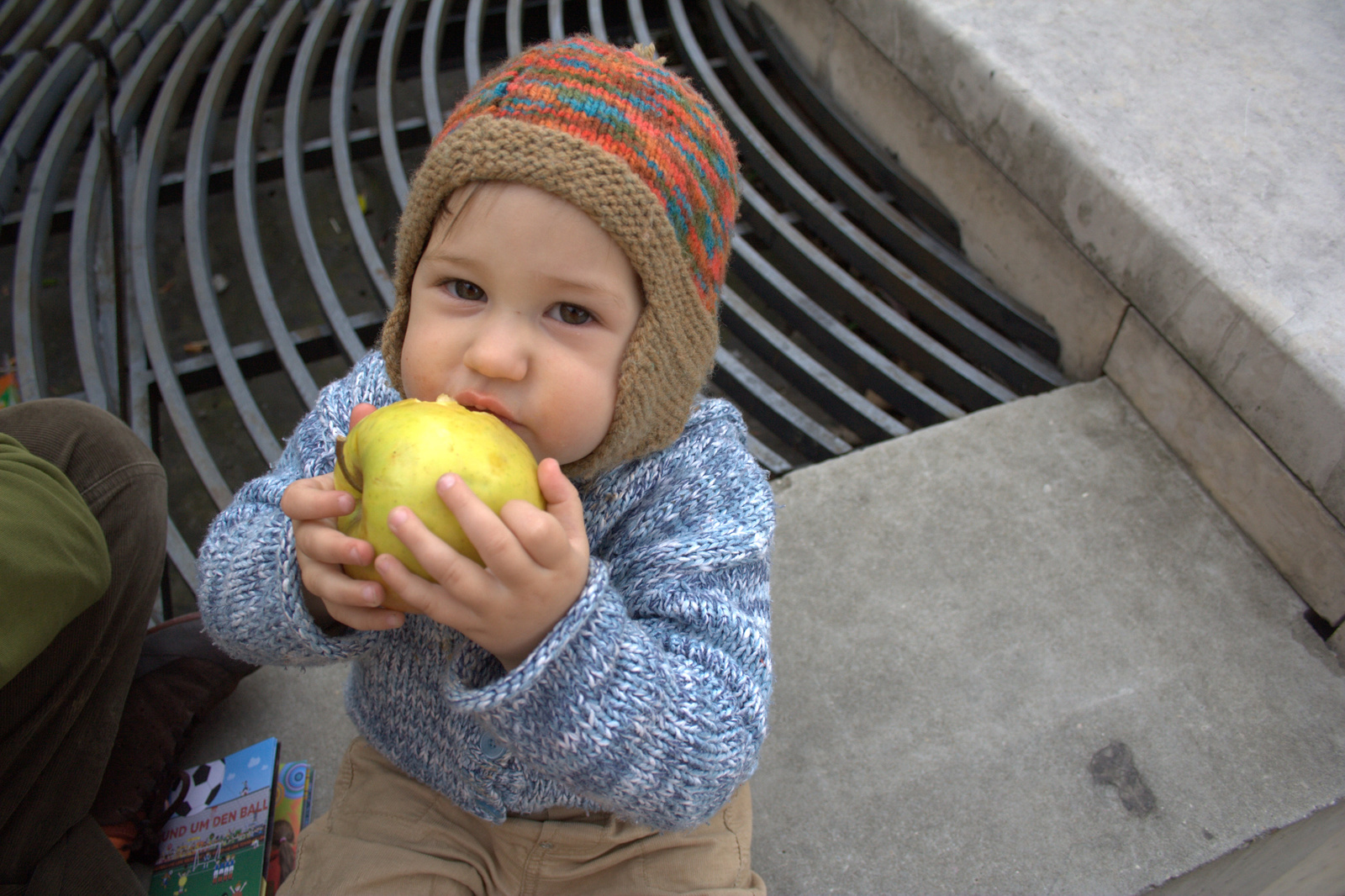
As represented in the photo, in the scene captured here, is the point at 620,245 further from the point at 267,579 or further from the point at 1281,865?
the point at 1281,865

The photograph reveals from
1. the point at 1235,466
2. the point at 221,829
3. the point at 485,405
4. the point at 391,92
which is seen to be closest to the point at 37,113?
the point at 391,92

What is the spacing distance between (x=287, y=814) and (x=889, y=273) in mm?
2048

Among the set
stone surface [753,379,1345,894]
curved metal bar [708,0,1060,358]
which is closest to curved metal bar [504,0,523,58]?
curved metal bar [708,0,1060,358]

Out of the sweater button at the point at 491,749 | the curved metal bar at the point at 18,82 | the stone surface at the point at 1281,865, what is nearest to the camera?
the sweater button at the point at 491,749

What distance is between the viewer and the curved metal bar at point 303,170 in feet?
8.39

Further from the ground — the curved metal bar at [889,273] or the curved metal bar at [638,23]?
the curved metal bar at [638,23]

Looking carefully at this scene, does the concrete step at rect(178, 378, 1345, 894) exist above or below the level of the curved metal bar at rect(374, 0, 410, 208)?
below

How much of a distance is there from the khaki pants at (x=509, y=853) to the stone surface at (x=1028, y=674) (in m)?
0.35

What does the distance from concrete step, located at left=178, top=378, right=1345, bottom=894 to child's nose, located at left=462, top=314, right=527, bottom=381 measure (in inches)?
42.2

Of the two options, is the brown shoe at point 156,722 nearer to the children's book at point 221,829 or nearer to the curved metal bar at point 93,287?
the children's book at point 221,829

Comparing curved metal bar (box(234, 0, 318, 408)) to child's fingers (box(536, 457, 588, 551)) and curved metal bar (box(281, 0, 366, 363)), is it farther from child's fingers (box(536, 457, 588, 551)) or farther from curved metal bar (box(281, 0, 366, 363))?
child's fingers (box(536, 457, 588, 551))

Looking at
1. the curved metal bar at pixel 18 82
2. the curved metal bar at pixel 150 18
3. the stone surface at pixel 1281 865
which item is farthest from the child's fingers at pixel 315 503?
the curved metal bar at pixel 150 18

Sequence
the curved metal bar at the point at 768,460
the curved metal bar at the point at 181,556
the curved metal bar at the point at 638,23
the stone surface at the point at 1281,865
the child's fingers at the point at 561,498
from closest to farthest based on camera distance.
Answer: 1. the child's fingers at the point at 561,498
2. the stone surface at the point at 1281,865
3. the curved metal bar at the point at 181,556
4. the curved metal bar at the point at 768,460
5. the curved metal bar at the point at 638,23

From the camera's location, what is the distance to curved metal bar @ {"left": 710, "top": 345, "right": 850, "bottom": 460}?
7.98ft
